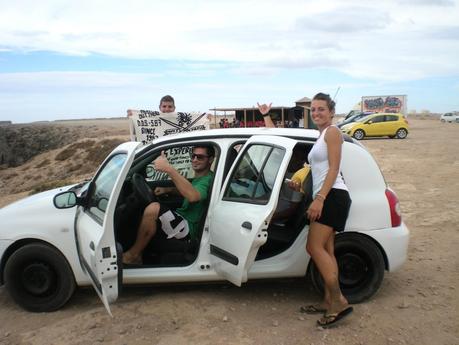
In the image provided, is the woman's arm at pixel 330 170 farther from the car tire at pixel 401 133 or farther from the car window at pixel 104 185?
the car tire at pixel 401 133

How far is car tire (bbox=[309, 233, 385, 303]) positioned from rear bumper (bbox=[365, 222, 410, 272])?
0.07m

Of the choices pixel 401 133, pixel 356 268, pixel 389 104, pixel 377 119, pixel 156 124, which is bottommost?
pixel 401 133

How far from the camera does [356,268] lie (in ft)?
14.1

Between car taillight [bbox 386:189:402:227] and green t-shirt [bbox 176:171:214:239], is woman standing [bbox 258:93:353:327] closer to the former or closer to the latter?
car taillight [bbox 386:189:402:227]

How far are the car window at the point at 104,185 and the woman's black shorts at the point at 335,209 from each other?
67.2 inches

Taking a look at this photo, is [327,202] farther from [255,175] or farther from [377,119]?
[377,119]

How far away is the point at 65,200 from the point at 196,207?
1.21m

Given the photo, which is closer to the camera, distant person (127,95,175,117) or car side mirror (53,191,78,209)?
car side mirror (53,191,78,209)

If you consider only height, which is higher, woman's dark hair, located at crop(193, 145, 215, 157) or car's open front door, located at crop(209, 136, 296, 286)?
woman's dark hair, located at crop(193, 145, 215, 157)

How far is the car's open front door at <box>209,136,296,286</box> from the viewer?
3.57 metres

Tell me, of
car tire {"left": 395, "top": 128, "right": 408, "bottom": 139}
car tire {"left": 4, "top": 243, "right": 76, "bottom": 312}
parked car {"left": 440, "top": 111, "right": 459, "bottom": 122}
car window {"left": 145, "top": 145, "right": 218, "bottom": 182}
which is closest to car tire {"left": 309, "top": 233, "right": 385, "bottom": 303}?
car window {"left": 145, "top": 145, "right": 218, "bottom": 182}

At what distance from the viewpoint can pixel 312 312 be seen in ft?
13.3

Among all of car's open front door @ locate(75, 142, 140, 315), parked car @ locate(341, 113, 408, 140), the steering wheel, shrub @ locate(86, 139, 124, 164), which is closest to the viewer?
car's open front door @ locate(75, 142, 140, 315)

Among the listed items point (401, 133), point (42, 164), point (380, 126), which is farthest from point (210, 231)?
point (42, 164)
